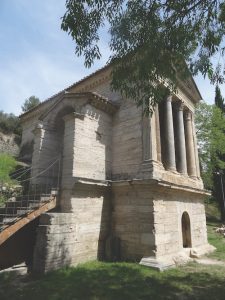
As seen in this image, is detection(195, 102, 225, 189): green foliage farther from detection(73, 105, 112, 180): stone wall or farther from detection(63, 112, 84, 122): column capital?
detection(63, 112, 84, 122): column capital

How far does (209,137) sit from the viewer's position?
71.4ft

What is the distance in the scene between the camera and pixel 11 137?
25125mm

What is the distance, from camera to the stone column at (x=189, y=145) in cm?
1338

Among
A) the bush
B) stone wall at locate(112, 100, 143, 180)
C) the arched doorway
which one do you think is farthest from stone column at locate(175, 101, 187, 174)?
the bush

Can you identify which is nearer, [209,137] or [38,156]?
[38,156]

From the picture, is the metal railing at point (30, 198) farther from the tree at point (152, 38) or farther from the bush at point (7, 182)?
the tree at point (152, 38)

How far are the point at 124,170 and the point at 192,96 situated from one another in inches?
280

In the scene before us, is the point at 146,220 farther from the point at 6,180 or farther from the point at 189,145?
the point at 6,180

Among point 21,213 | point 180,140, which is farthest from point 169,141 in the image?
point 21,213

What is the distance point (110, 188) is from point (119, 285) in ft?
13.6

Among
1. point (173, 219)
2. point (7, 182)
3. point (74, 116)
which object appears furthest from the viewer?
point (7, 182)

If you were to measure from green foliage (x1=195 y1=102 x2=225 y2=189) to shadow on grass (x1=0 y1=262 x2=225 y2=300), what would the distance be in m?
14.8

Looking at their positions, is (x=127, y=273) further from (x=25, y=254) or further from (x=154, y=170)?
(x=25, y=254)

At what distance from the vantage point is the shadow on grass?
598 centimetres
